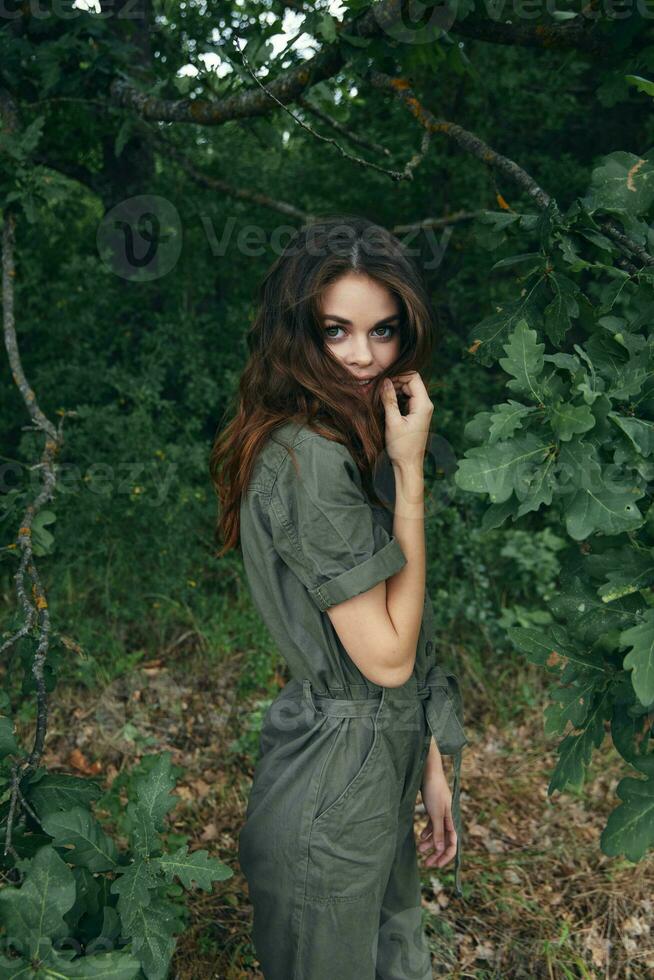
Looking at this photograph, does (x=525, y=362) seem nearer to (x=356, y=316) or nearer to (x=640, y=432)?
(x=640, y=432)

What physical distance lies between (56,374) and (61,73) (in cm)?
186

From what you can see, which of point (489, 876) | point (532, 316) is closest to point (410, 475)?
point (532, 316)

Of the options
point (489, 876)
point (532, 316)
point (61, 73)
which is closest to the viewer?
point (532, 316)

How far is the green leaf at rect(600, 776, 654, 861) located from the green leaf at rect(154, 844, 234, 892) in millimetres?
751

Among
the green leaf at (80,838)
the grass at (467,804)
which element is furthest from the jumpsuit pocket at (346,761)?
the grass at (467,804)

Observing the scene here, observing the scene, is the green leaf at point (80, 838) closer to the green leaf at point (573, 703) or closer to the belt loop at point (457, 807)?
the belt loop at point (457, 807)

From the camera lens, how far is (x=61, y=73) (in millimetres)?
3561

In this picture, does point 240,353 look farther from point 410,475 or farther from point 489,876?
point 410,475

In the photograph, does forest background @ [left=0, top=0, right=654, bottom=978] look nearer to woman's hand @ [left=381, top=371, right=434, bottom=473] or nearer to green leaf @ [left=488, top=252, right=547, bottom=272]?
green leaf @ [left=488, top=252, right=547, bottom=272]

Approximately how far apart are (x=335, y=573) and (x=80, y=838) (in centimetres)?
78

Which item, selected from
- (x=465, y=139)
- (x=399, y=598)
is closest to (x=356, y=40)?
(x=465, y=139)

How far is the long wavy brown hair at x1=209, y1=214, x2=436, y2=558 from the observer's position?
184 centimetres

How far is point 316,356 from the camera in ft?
6.11

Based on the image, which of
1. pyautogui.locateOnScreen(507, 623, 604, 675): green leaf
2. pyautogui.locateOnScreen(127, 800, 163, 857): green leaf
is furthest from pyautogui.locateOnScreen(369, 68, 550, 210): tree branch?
pyautogui.locateOnScreen(127, 800, 163, 857): green leaf
